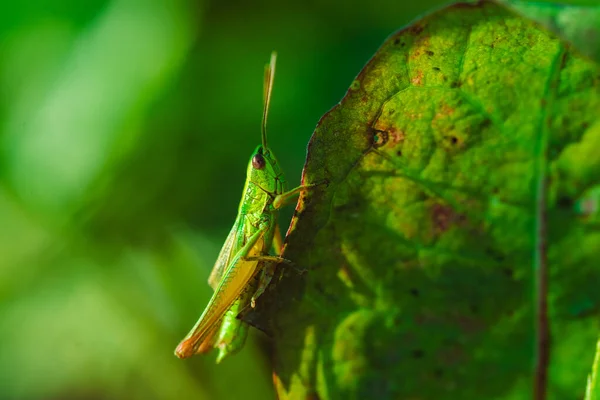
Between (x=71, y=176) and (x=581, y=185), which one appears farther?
(x=71, y=176)

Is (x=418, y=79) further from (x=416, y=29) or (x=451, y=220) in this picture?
(x=451, y=220)

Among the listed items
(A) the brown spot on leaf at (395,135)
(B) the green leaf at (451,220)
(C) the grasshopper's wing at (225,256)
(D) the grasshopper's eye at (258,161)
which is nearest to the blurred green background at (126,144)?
(C) the grasshopper's wing at (225,256)

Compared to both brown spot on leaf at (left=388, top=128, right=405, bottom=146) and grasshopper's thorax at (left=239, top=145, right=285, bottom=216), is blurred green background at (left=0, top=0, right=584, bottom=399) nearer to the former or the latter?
grasshopper's thorax at (left=239, top=145, right=285, bottom=216)

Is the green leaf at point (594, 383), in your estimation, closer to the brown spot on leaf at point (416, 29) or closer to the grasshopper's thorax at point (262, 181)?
the brown spot on leaf at point (416, 29)

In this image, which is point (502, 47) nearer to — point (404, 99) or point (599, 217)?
point (404, 99)

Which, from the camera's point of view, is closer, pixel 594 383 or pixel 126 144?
pixel 594 383

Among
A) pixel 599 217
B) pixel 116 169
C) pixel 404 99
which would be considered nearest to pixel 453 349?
pixel 599 217

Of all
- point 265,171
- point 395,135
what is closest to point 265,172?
point 265,171
